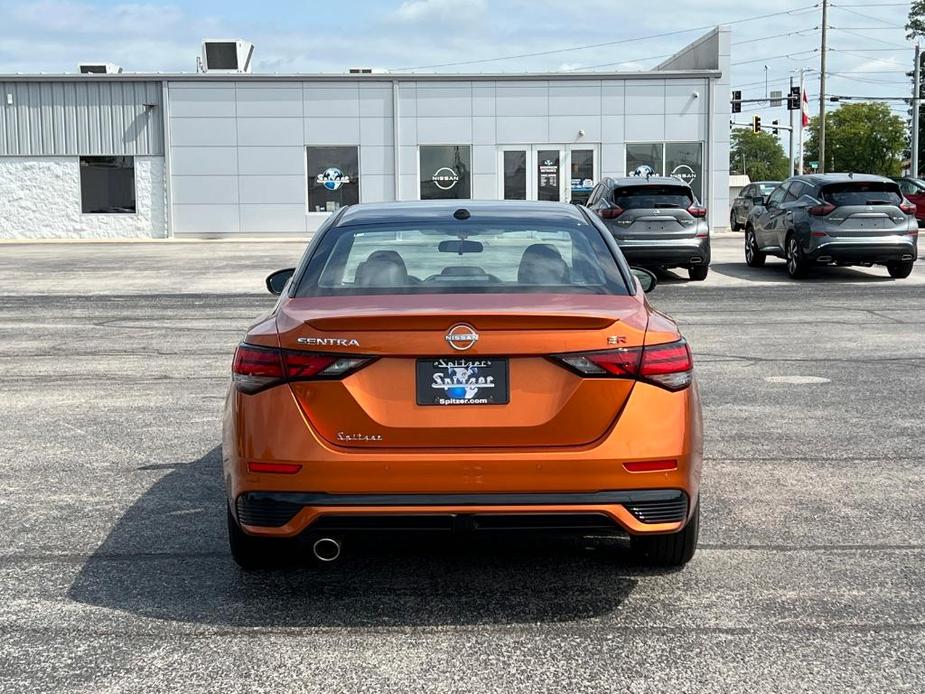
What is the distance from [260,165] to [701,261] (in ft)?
65.8


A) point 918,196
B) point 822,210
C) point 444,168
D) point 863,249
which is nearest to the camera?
point 863,249

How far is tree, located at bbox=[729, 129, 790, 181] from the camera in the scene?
193m

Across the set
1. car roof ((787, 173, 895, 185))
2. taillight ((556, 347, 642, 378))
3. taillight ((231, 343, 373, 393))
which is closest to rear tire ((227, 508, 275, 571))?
taillight ((231, 343, 373, 393))

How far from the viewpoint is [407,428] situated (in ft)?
13.6

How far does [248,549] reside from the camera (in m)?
4.71

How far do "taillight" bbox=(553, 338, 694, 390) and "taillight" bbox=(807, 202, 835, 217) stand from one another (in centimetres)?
1606

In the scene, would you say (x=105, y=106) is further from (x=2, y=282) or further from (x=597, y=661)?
(x=597, y=661)

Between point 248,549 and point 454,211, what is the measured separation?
1802mm

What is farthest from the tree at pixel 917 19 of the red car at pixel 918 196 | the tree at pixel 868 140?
the red car at pixel 918 196

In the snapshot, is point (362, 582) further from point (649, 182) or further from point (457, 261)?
point (649, 182)

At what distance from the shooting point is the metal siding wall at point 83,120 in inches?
1443

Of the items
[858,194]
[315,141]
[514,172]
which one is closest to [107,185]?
[315,141]

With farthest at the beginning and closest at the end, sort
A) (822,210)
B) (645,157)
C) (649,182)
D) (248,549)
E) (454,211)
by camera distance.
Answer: (645,157) < (649,182) < (822,210) < (454,211) < (248,549)

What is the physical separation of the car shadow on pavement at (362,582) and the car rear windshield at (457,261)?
1.03 m
